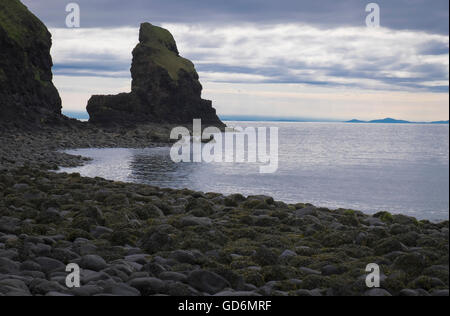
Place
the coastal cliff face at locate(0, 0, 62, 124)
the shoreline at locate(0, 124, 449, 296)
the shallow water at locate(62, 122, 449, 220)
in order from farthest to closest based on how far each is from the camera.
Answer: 1. the coastal cliff face at locate(0, 0, 62, 124)
2. the shallow water at locate(62, 122, 449, 220)
3. the shoreline at locate(0, 124, 449, 296)

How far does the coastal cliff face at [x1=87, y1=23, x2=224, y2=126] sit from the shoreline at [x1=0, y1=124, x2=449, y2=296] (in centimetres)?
8608

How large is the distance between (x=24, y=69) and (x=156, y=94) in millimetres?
42432

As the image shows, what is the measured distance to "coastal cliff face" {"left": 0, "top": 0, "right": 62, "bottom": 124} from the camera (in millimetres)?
68562

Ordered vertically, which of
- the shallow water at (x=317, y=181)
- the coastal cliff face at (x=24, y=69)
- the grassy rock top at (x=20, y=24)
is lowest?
the shallow water at (x=317, y=181)

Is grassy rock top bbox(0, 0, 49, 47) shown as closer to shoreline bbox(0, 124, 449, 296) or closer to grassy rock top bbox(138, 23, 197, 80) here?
grassy rock top bbox(138, 23, 197, 80)

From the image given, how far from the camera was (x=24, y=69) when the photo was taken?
73500mm

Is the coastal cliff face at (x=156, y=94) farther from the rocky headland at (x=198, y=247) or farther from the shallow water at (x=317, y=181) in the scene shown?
the rocky headland at (x=198, y=247)

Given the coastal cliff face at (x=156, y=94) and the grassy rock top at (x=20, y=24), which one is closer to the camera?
the grassy rock top at (x=20, y=24)

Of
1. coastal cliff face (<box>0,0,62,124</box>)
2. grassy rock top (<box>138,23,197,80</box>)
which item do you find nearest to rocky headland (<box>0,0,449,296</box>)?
coastal cliff face (<box>0,0,62,124</box>)

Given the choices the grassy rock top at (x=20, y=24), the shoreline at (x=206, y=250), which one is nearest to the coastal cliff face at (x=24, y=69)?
the grassy rock top at (x=20, y=24)

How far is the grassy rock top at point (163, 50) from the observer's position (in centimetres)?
12088

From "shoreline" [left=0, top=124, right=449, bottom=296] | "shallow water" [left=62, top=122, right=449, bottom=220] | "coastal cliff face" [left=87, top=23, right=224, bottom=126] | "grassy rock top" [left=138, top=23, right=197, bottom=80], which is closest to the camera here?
"shoreline" [left=0, top=124, right=449, bottom=296]

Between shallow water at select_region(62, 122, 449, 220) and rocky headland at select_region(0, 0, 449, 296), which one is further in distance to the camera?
shallow water at select_region(62, 122, 449, 220)
